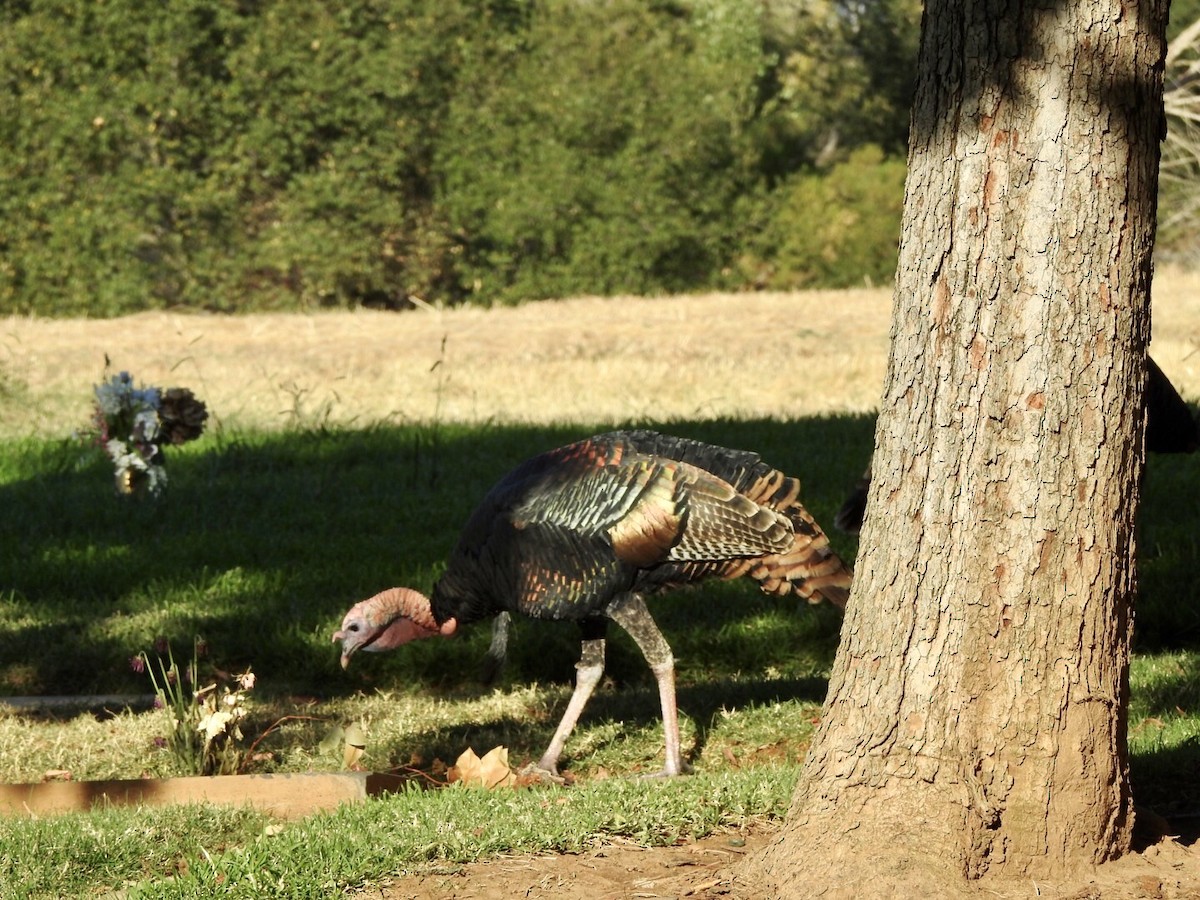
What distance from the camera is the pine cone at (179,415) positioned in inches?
356

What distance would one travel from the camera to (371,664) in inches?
285

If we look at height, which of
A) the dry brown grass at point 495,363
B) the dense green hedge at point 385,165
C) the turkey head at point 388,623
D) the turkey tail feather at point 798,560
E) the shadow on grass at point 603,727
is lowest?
the shadow on grass at point 603,727

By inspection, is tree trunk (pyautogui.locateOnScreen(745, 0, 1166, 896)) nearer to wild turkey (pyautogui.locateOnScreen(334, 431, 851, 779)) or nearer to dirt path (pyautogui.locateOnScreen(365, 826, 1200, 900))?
dirt path (pyautogui.locateOnScreen(365, 826, 1200, 900))

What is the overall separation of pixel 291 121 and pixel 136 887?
2100 cm

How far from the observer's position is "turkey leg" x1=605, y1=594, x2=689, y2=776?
531cm

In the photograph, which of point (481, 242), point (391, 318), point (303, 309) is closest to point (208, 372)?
point (391, 318)

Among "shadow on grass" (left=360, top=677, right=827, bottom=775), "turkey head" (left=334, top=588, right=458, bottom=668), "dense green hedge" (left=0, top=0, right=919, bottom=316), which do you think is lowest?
"shadow on grass" (left=360, top=677, right=827, bottom=775)

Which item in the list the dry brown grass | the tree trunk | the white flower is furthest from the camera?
the dry brown grass

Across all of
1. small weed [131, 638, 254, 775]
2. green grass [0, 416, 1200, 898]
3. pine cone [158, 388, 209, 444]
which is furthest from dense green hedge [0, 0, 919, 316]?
small weed [131, 638, 254, 775]

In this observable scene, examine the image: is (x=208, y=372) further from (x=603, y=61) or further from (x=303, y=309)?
(x=603, y=61)

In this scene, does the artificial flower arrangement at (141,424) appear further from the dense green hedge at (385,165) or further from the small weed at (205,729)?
the dense green hedge at (385,165)

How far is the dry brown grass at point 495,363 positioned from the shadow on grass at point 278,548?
4.90 feet

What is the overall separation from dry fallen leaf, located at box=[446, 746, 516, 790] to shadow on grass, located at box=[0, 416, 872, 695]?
1852mm

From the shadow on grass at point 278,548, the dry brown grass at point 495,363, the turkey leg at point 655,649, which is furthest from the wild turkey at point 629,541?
the dry brown grass at point 495,363
